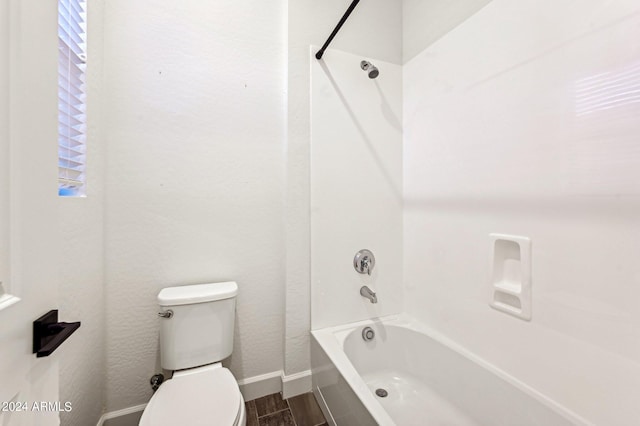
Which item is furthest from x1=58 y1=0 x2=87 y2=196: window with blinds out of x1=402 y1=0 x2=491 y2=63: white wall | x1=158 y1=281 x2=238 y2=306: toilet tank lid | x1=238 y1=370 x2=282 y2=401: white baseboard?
x1=402 y1=0 x2=491 y2=63: white wall

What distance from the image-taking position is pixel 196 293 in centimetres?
127

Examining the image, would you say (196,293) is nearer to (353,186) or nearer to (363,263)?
(363,263)

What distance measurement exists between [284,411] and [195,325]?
2.48 feet

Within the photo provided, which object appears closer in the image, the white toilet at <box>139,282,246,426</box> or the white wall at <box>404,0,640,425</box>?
the white wall at <box>404,0,640,425</box>

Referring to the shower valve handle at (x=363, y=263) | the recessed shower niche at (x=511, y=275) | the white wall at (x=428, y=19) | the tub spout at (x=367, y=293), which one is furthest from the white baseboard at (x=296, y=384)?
the white wall at (x=428, y=19)

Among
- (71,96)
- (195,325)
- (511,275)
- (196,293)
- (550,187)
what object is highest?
(71,96)

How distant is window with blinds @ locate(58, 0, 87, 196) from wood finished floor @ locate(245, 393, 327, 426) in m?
1.48

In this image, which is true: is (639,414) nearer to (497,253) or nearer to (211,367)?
(497,253)

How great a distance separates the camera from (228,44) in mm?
1466

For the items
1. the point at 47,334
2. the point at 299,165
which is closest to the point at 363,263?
the point at 299,165

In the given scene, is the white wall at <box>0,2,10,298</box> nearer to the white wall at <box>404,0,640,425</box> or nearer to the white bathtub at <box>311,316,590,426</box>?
the white bathtub at <box>311,316,590,426</box>

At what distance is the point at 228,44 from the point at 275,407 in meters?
2.21

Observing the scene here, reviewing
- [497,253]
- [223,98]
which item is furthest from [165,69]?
[497,253]

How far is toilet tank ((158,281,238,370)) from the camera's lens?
4.00 ft
